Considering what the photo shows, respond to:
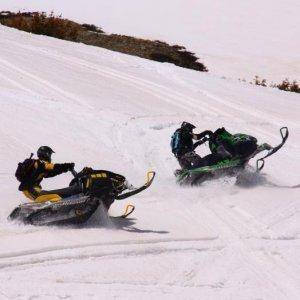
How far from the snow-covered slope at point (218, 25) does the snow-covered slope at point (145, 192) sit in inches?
270

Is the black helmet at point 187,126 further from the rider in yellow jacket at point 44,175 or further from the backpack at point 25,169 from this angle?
the backpack at point 25,169

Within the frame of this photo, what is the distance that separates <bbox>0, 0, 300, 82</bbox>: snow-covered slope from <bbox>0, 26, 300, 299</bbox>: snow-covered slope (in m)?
6.86

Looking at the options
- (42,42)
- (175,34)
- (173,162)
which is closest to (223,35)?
(175,34)

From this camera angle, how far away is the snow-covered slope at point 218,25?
25.5 metres

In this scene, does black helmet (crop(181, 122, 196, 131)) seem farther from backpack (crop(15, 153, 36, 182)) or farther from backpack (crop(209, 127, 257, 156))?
backpack (crop(15, 153, 36, 182))

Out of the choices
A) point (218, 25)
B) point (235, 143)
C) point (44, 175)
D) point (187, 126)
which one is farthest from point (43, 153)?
point (218, 25)

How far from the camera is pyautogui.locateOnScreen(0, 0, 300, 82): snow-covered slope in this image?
2555 centimetres

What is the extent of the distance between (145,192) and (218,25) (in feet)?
78.1

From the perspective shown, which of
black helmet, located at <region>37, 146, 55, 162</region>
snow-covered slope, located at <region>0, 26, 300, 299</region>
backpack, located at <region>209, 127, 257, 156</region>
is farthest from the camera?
backpack, located at <region>209, 127, 257, 156</region>

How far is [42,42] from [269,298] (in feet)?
55.3

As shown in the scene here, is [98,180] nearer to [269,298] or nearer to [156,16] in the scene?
[269,298]

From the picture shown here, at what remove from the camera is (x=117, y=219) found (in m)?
8.64

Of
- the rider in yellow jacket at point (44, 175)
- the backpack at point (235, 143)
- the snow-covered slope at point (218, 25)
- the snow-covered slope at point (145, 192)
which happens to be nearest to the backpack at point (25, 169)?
the rider in yellow jacket at point (44, 175)

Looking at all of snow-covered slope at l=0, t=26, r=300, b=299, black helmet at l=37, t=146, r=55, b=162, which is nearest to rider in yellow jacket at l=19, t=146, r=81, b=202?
black helmet at l=37, t=146, r=55, b=162
